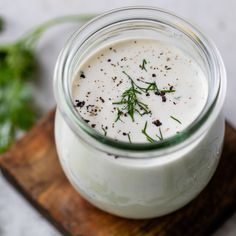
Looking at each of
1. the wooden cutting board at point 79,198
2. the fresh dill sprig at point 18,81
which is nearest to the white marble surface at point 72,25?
the fresh dill sprig at point 18,81

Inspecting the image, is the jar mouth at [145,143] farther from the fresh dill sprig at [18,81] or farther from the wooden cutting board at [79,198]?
the fresh dill sprig at [18,81]

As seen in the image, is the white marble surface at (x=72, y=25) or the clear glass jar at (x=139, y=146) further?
the white marble surface at (x=72, y=25)

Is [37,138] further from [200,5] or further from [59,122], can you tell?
[200,5]

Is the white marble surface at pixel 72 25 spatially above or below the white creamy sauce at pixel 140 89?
below

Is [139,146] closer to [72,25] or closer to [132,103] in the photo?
[132,103]

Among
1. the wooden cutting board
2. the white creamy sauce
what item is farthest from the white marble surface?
the white creamy sauce

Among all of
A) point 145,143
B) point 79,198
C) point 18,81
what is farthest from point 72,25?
point 145,143

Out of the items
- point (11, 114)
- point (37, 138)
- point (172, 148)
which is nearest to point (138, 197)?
point (172, 148)
